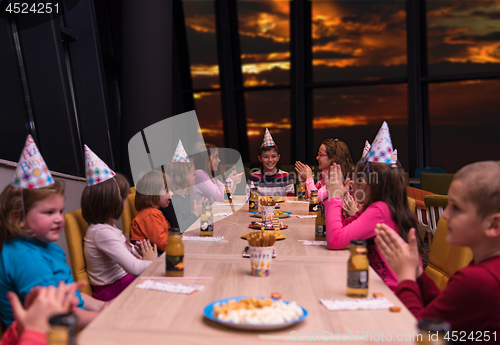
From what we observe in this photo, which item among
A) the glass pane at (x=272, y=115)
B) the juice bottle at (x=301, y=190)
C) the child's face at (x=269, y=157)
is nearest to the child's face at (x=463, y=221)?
the juice bottle at (x=301, y=190)

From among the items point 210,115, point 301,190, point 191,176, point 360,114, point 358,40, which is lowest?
point 301,190

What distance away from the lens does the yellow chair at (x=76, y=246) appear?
1883mm

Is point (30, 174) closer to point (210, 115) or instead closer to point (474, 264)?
point (474, 264)

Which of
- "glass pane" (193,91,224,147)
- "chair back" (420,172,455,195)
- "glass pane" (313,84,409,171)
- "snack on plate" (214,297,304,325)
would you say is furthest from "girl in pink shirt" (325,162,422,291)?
"glass pane" (193,91,224,147)

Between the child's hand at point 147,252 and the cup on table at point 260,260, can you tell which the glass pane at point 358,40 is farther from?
the cup on table at point 260,260

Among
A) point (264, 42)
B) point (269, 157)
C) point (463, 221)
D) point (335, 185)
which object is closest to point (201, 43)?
point (264, 42)

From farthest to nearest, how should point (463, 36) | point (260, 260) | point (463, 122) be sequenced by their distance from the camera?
point (463, 122) < point (463, 36) < point (260, 260)

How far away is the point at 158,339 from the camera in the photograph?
3.22 feet

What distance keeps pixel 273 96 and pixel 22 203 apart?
218 inches

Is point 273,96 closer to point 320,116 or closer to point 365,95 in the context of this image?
point 320,116

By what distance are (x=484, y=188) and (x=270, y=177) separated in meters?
3.07

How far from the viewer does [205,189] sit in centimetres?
362

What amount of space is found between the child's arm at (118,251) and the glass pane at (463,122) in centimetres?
516

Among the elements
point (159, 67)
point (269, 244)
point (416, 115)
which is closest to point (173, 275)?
point (269, 244)
